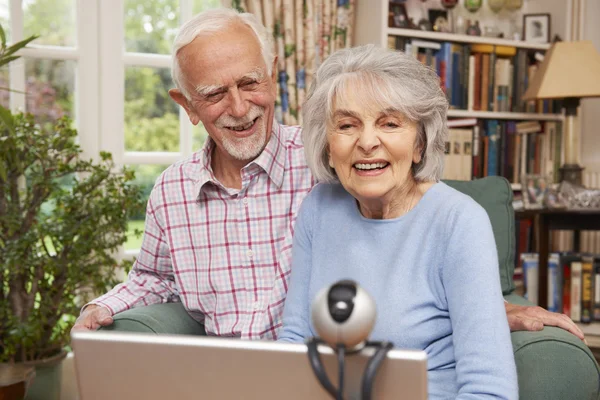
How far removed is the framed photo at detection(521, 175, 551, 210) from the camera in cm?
338

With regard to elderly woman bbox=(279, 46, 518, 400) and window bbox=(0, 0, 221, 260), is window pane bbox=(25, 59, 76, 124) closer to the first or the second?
window bbox=(0, 0, 221, 260)

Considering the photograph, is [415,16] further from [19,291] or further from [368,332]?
[368,332]

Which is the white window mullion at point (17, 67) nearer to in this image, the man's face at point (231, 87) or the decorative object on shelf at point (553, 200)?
the man's face at point (231, 87)

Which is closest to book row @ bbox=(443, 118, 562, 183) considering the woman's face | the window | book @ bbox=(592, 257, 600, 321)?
book @ bbox=(592, 257, 600, 321)

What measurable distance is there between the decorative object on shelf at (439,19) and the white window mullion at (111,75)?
1647 millimetres

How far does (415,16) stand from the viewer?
11.9ft

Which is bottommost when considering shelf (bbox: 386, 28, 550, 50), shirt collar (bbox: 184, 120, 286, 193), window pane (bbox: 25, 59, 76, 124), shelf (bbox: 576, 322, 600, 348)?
shelf (bbox: 576, 322, 600, 348)

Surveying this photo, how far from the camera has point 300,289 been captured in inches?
58.1

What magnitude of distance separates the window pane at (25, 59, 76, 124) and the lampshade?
228 centimetres

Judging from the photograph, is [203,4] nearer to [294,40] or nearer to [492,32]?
[294,40]

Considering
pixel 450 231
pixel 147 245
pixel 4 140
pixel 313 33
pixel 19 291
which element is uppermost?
pixel 313 33

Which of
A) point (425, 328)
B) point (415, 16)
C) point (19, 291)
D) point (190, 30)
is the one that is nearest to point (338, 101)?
point (425, 328)

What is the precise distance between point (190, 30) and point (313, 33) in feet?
5.63

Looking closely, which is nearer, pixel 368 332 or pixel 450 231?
pixel 368 332
